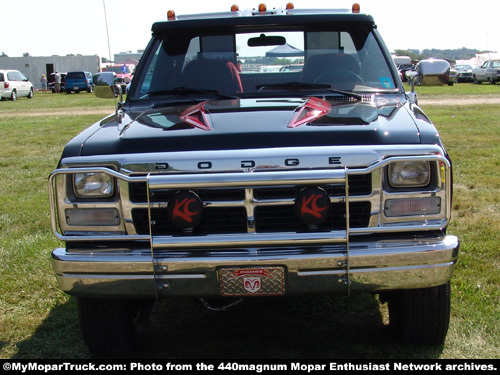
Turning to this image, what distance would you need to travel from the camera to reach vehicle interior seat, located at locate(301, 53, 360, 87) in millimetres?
4047

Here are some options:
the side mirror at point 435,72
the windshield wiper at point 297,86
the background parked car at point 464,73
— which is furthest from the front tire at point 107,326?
the background parked car at point 464,73

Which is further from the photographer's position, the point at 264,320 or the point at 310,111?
the point at 264,320

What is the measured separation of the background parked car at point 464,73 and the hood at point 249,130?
127ft

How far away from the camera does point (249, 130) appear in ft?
9.75

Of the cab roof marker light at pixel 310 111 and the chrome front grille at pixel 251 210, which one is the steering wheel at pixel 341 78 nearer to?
the cab roof marker light at pixel 310 111

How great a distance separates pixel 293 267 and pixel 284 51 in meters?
2.13

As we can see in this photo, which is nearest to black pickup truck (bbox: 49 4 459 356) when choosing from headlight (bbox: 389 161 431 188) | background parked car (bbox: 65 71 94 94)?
headlight (bbox: 389 161 431 188)

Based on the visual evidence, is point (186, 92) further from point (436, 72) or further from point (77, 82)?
point (77, 82)

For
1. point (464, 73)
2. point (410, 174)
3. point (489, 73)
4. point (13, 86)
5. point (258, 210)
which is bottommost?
point (464, 73)

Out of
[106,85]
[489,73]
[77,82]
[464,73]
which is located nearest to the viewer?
[106,85]

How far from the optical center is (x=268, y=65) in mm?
4531

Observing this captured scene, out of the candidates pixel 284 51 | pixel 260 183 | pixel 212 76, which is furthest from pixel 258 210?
pixel 284 51

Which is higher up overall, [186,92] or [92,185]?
[186,92]

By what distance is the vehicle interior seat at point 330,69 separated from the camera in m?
4.05
